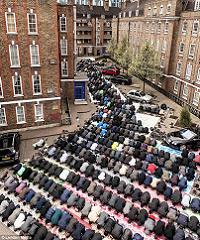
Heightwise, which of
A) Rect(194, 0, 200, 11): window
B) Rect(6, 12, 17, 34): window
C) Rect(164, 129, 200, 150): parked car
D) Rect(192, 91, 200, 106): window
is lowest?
Rect(164, 129, 200, 150): parked car

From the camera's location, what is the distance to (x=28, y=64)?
3059 cm

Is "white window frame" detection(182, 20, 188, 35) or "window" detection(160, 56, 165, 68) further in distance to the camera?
"window" detection(160, 56, 165, 68)

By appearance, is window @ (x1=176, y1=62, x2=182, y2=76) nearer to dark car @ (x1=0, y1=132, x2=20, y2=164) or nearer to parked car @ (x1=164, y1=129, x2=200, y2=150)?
parked car @ (x1=164, y1=129, x2=200, y2=150)

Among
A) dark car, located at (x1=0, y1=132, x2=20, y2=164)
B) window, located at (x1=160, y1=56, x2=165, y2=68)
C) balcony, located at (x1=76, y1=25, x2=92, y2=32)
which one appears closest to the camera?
dark car, located at (x1=0, y1=132, x2=20, y2=164)

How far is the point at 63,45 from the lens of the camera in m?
41.7

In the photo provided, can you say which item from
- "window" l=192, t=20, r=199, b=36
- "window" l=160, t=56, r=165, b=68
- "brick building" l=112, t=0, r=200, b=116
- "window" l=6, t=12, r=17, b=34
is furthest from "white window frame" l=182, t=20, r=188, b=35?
"window" l=6, t=12, r=17, b=34

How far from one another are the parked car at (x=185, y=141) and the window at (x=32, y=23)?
70.6 feet

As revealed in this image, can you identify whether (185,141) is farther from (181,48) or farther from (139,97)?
(181,48)

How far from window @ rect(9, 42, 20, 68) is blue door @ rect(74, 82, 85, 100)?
588 inches

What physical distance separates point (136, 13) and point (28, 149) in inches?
2036

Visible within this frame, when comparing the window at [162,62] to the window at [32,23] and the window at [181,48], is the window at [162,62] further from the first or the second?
the window at [32,23]

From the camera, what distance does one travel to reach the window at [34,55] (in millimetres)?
30336

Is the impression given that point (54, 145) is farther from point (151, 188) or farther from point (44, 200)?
point (151, 188)

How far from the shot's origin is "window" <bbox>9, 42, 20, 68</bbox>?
2922cm
